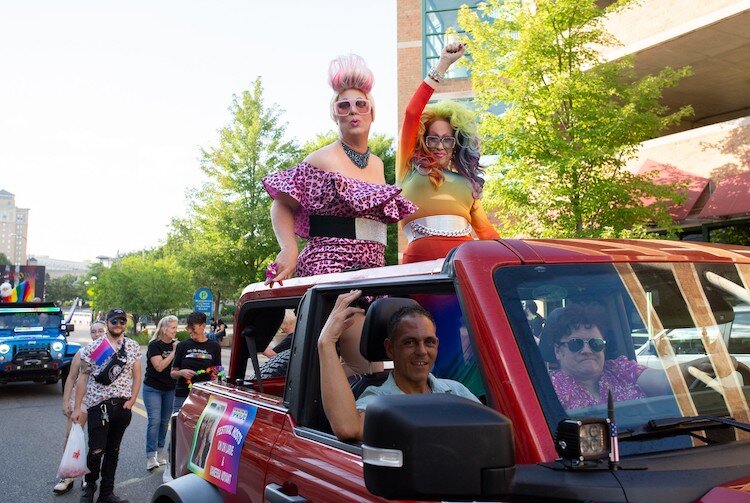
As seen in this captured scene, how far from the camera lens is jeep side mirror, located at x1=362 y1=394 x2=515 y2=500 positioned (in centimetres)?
121

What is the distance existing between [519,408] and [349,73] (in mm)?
2582

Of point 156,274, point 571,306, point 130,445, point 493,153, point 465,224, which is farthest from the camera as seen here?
point 156,274

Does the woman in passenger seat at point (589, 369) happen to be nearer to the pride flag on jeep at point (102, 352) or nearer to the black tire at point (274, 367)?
the black tire at point (274, 367)

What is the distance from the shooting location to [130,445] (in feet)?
32.1

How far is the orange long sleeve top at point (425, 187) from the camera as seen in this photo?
3801 mm

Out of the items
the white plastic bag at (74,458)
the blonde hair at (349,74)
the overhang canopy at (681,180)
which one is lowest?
the white plastic bag at (74,458)

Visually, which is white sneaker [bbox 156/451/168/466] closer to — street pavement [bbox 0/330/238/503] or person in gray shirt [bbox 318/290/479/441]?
street pavement [bbox 0/330/238/503]

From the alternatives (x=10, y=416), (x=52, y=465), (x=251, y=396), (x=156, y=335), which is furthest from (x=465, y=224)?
(x=10, y=416)

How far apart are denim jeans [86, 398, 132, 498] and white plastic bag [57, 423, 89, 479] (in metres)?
0.09

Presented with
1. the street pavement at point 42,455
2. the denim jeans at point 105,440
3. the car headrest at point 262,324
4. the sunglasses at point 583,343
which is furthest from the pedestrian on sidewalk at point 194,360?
the sunglasses at point 583,343

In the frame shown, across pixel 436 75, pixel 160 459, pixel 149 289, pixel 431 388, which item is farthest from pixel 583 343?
pixel 149 289

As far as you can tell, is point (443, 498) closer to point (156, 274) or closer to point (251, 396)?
point (251, 396)

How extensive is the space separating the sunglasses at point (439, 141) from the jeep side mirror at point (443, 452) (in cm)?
279

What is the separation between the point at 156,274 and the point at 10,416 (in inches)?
1121
